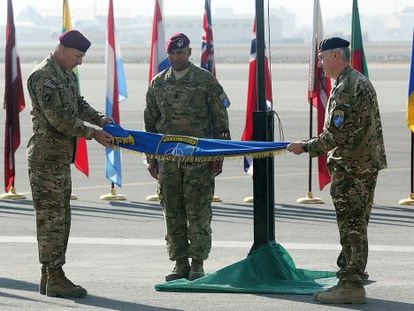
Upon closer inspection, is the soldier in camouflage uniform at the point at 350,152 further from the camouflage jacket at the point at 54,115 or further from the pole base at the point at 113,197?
the pole base at the point at 113,197

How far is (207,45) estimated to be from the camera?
1583cm

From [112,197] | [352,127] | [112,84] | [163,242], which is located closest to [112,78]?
[112,84]

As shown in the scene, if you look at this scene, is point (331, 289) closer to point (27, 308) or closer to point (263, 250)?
point (263, 250)

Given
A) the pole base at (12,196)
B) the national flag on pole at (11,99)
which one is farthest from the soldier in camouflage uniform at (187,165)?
the national flag on pole at (11,99)

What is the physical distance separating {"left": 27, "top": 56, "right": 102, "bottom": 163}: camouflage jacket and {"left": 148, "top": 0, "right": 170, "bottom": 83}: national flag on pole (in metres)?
6.39

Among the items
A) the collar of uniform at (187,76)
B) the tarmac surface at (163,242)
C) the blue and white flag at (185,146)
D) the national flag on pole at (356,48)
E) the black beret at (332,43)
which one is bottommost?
the tarmac surface at (163,242)

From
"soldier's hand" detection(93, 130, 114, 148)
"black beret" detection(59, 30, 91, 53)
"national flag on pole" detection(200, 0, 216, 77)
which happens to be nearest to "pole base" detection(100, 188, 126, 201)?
"national flag on pole" detection(200, 0, 216, 77)

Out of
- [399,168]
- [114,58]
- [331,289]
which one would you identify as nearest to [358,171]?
[331,289]

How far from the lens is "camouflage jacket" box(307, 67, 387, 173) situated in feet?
28.2

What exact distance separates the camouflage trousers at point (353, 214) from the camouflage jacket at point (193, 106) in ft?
4.63

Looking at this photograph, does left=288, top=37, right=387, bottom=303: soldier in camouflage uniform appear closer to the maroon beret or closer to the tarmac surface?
the tarmac surface

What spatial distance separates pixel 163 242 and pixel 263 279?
2536 millimetres

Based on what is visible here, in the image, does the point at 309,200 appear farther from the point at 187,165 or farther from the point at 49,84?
the point at 49,84

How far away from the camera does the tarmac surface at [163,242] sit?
8.95 metres
